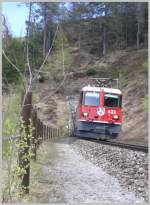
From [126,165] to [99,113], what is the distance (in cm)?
1278

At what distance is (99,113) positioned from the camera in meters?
25.9

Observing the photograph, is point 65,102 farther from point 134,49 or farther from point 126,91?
point 134,49

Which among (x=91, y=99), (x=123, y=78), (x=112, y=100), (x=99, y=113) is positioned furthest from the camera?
(x=123, y=78)

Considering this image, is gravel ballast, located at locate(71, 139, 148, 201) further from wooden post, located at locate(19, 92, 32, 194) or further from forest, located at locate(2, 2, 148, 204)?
wooden post, located at locate(19, 92, 32, 194)

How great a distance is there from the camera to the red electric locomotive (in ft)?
83.8

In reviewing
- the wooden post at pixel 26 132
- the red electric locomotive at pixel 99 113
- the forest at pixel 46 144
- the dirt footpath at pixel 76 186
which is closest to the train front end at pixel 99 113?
the red electric locomotive at pixel 99 113

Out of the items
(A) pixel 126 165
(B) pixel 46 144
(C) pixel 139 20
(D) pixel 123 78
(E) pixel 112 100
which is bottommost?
(B) pixel 46 144

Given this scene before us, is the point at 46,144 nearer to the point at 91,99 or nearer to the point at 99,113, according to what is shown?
the point at 99,113

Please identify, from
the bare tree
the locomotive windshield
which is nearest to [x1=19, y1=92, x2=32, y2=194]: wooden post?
the locomotive windshield

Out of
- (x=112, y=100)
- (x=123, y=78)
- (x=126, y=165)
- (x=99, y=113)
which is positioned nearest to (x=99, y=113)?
(x=99, y=113)

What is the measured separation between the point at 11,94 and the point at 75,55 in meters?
58.5

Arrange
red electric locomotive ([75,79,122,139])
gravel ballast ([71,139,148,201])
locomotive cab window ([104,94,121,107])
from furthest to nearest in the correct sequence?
locomotive cab window ([104,94,121,107]) < red electric locomotive ([75,79,122,139]) < gravel ballast ([71,139,148,201])

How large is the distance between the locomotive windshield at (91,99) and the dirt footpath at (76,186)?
13155 mm

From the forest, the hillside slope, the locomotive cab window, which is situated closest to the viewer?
the forest
